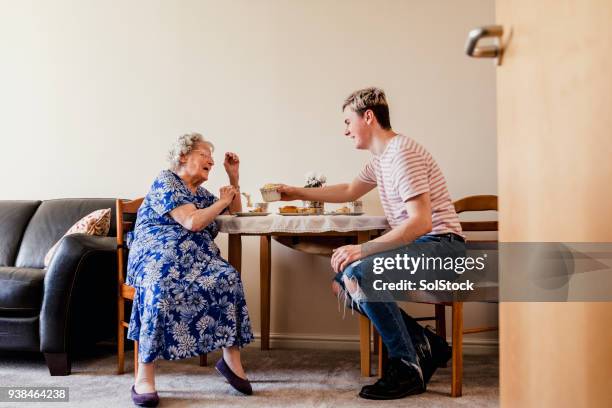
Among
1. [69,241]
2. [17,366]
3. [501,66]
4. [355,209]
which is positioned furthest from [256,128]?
[501,66]

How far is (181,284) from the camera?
7.32 feet

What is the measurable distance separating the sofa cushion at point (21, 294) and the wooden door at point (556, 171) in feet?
6.99

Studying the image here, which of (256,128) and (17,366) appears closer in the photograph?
(17,366)

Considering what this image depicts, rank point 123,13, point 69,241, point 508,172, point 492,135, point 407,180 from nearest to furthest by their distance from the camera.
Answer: point 508,172, point 407,180, point 69,241, point 492,135, point 123,13

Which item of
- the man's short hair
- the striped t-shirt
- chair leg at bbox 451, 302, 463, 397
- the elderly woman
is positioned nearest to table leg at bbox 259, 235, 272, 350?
the elderly woman

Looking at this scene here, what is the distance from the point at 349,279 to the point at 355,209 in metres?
0.55

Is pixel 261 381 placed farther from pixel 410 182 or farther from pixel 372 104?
pixel 372 104

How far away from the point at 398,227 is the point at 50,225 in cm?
210

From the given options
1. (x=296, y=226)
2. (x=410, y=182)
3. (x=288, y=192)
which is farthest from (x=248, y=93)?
(x=410, y=182)

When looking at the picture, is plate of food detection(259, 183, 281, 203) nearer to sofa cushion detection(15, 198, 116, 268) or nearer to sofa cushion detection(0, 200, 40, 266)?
sofa cushion detection(15, 198, 116, 268)

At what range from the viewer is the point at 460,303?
7.19ft

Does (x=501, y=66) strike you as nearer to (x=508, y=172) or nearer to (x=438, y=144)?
(x=508, y=172)

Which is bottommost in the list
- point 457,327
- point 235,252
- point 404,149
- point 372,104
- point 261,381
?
point 261,381

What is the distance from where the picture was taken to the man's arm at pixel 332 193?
2641 mm
